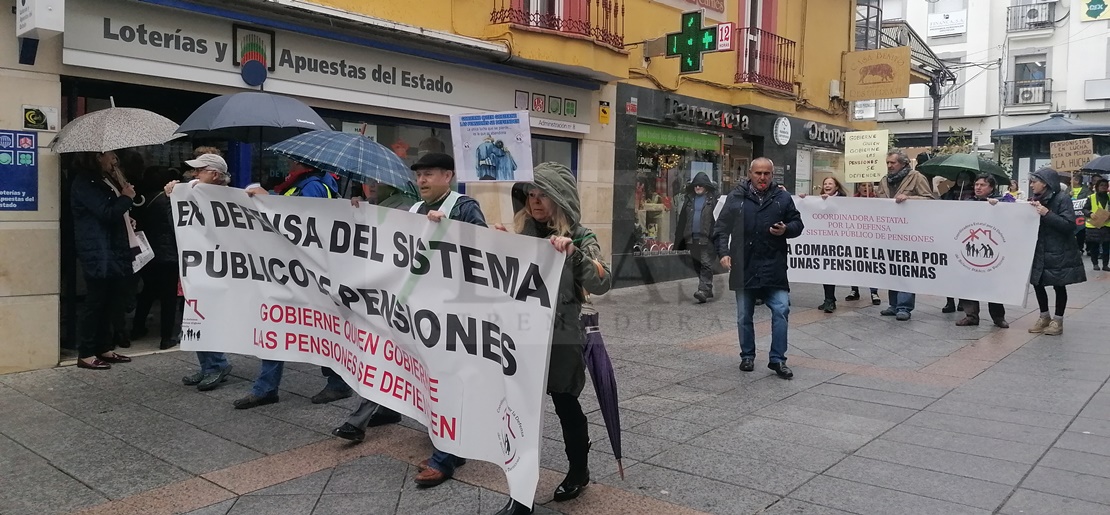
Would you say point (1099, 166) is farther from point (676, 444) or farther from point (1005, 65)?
point (1005, 65)

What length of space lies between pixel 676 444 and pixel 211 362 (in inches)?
143

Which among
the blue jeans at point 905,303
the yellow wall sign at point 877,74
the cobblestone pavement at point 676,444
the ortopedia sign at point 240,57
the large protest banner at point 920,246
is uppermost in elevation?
the yellow wall sign at point 877,74

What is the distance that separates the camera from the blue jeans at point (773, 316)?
6684 millimetres

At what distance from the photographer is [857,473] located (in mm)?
4426

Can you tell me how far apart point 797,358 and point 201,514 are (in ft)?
17.8

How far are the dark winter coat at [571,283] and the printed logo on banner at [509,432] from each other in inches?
10.6

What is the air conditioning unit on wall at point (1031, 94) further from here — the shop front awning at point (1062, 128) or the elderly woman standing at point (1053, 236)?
the elderly woman standing at point (1053, 236)

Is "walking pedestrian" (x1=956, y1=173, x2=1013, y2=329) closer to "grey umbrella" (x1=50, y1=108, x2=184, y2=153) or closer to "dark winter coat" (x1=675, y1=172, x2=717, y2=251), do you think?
"dark winter coat" (x1=675, y1=172, x2=717, y2=251)

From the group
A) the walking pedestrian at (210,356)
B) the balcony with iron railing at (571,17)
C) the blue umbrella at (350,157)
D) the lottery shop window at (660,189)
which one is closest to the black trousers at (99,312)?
the walking pedestrian at (210,356)

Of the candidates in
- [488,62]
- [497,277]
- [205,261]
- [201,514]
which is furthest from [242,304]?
[488,62]

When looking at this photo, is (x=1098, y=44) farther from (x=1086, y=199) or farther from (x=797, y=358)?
(x=797, y=358)

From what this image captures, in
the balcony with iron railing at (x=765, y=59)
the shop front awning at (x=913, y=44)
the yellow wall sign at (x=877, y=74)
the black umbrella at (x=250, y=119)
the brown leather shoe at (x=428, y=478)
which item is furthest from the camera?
the shop front awning at (x=913, y=44)

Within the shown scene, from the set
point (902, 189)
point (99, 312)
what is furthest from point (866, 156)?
point (99, 312)

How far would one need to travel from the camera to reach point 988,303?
30.5 feet
